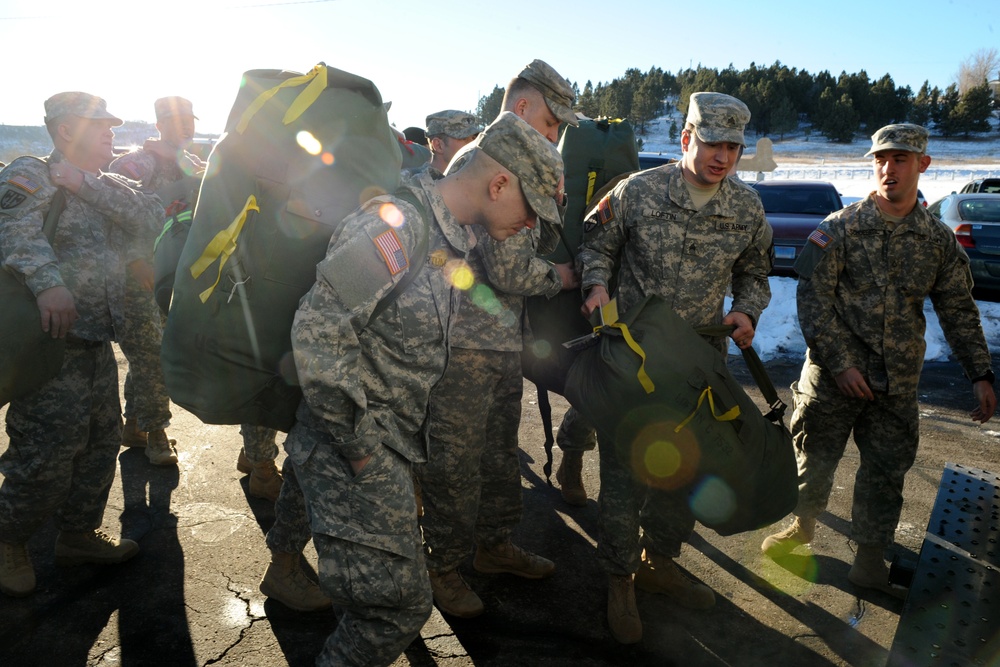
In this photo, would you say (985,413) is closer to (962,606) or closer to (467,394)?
(962,606)

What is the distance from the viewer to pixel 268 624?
9.66 feet

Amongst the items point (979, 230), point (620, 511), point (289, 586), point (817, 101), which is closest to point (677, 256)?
point (620, 511)

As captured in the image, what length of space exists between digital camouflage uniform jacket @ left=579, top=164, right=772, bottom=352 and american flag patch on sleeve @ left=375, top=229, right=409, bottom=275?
1.39 meters

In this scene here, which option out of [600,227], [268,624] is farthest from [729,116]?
[268,624]

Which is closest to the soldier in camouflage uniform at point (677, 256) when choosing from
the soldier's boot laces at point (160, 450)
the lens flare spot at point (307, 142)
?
the lens flare spot at point (307, 142)

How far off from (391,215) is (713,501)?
1.61 metres

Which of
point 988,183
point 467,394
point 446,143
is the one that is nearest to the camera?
point 467,394

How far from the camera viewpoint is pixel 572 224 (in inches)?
133

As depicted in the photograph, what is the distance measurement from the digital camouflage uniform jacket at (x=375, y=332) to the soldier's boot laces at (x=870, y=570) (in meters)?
2.47

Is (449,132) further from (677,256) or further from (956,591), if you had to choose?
(956,591)

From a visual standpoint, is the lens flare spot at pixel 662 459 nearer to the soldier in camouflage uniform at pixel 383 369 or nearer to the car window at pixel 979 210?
the soldier in camouflage uniform at pixel 383 369

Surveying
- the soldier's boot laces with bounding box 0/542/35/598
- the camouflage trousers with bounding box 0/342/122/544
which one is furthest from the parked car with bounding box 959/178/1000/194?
the soldier's boot laces with bounding box 0/542/35/598

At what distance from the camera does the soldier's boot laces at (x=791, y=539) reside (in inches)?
143

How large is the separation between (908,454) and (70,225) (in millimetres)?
4174
